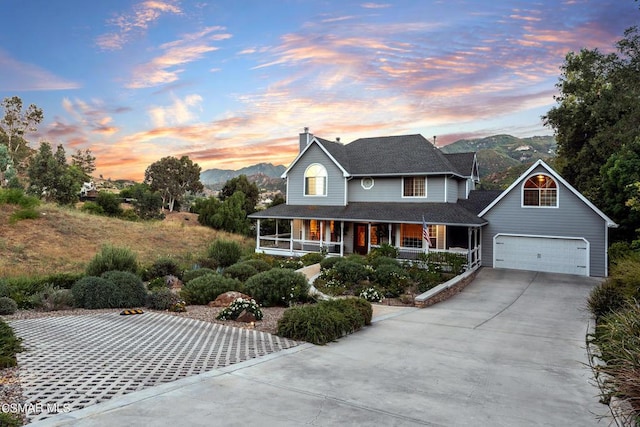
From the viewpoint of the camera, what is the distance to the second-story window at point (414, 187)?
83.4ft

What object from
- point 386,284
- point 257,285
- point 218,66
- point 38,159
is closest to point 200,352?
point 257,285

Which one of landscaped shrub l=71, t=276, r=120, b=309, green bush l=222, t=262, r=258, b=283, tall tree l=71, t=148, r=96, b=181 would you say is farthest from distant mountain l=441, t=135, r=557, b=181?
landscaped shrub l=71, t=276, r=120, b=309

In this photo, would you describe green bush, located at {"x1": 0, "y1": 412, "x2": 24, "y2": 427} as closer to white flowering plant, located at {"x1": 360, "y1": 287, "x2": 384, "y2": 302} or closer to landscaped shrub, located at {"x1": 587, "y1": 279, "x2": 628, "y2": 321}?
white flowering plant, located at {"x1": 360, "y1": 287, "x2": 384, "y2": 302}

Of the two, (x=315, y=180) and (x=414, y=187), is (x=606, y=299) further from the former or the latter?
(x=315, y=180)

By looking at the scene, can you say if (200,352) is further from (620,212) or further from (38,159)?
(38,159)

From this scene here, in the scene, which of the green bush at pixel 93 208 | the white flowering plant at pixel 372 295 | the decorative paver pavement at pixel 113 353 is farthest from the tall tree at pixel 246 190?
the decorative paver pavement at pixel 113 353

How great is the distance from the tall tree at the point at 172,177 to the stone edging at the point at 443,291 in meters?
51.9

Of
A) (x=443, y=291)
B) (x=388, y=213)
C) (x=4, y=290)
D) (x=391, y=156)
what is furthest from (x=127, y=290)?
(x=391, y=156)

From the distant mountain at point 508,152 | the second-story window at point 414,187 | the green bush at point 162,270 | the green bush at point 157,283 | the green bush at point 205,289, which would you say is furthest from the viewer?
the distant mountain at point 508,152

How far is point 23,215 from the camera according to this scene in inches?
1137

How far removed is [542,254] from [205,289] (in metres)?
18.2

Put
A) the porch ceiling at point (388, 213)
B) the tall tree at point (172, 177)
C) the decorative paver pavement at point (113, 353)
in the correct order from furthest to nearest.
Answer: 1. the tall tree at point (172, 177)
2. the porch ceiling at point (388, 213)
3. the decorative paver pavement at point (113, 353)

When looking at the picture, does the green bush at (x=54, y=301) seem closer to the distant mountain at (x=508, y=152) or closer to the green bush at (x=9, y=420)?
the green bush at (x=9, y=420)

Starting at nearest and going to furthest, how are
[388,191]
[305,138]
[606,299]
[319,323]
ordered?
[319,323]
[606,299]
[388,191]
[305,138]
